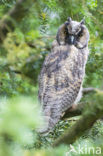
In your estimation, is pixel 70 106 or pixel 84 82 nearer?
pixel 70 106

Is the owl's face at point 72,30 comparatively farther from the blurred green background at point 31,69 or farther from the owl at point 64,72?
the blurred green background at point 31,69

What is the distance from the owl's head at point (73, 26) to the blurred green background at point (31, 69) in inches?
5.0

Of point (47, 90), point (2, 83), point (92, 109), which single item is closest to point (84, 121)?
point (92, 109)

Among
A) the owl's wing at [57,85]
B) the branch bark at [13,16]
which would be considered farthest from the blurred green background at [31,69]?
the owl's wing at [57,85]

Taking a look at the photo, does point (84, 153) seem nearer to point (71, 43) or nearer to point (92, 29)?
point (92, 29)

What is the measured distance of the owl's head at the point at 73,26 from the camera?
12.8 ft

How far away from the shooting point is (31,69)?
3.21 m

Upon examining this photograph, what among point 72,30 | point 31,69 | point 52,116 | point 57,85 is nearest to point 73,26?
point 72,30

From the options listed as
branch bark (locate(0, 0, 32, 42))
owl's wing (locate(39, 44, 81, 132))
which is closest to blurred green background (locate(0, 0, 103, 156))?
branch bark (locate(0, 0, 32, 42))

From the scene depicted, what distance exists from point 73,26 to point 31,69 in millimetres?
1149

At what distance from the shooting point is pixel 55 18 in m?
3.66

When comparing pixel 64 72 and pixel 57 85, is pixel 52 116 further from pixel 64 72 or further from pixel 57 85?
pixel 64 72

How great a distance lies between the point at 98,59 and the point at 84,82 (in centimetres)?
51

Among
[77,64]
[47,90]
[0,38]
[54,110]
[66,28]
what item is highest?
[66,28]
